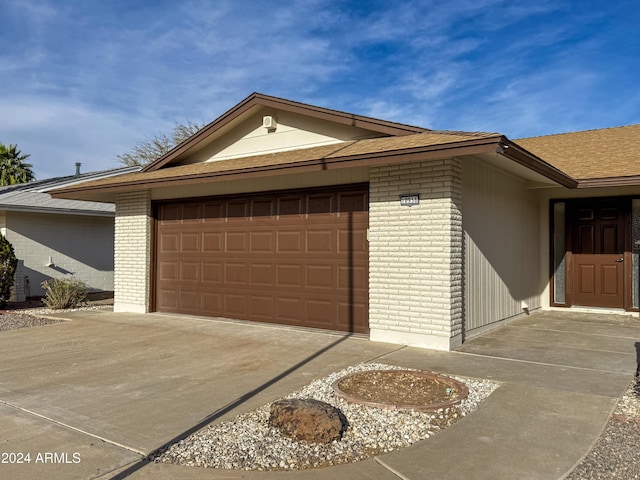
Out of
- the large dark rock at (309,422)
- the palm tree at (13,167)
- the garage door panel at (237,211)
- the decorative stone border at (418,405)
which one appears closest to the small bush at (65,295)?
the garage door panel at (237,211)

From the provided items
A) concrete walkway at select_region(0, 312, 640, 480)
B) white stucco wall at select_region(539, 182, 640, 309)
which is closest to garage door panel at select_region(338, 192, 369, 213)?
concrete walkway at select_region(0, 312, 640, 480)

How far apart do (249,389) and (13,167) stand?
39.6m

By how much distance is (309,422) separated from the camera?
4055mm

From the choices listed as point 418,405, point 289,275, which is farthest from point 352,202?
point 418,405

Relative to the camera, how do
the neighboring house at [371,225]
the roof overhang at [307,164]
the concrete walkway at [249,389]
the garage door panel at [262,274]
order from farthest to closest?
the garage door panel at [262,274], the neighboring house at [371,225], the roof overhang at [307,164], the concrete walkway at [249,389]

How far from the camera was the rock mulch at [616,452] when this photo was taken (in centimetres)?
348

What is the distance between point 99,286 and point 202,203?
823cm

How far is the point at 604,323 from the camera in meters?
9.93

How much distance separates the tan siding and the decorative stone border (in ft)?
8.67

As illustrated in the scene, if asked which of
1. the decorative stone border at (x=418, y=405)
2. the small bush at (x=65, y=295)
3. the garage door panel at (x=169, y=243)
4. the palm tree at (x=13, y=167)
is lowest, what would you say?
the decorative stone border at (x=418, y=405)

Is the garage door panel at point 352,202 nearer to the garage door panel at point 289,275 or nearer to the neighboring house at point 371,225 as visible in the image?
the neighboring house at point 371,225

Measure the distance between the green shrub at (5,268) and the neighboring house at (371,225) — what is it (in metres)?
2.06

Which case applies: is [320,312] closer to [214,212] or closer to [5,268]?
[214,212]

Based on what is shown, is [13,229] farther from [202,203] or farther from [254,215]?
[254,215]
